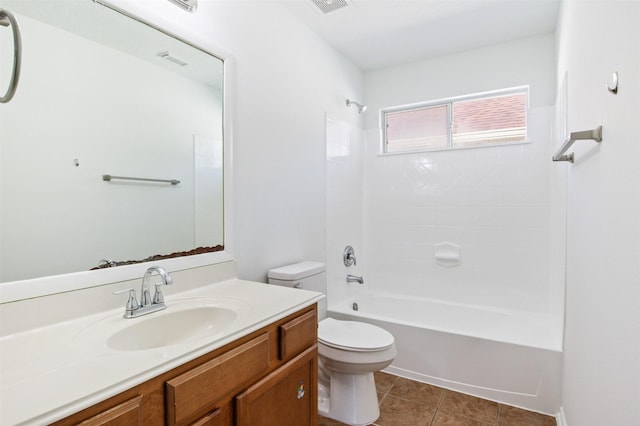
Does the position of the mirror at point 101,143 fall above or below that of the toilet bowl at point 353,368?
above

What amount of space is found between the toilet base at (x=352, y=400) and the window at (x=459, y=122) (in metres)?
2.12

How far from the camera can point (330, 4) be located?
220 cm

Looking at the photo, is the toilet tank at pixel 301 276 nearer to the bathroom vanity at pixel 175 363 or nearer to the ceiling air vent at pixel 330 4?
the bathroom vanity at pixel 175 363

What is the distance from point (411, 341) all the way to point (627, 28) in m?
2.09

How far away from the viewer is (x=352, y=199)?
314 cm

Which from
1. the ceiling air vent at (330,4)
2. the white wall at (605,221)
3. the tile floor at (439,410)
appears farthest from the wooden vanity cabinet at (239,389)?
the ceiling air vent at (330,4)

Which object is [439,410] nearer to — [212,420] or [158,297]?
[212,420]

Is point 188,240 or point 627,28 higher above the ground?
point 627,28

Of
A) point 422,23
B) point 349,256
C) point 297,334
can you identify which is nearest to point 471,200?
point 349,256

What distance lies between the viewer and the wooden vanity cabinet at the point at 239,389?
762 millimetres

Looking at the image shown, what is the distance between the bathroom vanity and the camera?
A: 2.29 ft

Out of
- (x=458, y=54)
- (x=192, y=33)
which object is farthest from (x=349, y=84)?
(x=192, y=33)

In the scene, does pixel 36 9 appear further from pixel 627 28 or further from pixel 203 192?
pixel 627 28

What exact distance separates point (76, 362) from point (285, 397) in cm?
71
